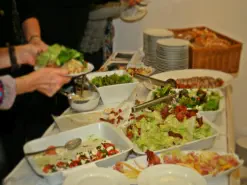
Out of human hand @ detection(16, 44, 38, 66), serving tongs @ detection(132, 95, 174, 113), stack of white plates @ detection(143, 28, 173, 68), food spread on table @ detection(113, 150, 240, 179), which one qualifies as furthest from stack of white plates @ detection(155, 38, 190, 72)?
food spread on table @ detection(113, 150, 240, 179)

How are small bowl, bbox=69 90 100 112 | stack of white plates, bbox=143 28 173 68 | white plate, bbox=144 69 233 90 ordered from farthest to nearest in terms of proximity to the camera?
stack of white plates, bbox=143 28 173 68, white plate, bbox=144 69 233 90, small bowl, bbox=69 90 100 112

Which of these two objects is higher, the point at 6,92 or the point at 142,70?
the point at 6,92

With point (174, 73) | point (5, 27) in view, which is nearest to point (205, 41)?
point (174, 73)

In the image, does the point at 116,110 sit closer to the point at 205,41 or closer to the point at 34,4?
the point at 34,4

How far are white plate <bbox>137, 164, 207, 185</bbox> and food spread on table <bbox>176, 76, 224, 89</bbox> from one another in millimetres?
685

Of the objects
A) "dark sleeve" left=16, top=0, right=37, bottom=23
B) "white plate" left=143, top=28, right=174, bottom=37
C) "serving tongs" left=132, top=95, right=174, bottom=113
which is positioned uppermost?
"dark sleeve" left=16, top=0, right=37, bottom=23

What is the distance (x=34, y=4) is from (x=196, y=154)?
3.44ft

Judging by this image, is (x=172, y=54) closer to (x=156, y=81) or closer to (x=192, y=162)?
(x=156, y=81)

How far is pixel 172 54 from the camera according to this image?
181 centimetres

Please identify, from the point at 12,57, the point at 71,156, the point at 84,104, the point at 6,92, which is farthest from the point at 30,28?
the point at 71,156

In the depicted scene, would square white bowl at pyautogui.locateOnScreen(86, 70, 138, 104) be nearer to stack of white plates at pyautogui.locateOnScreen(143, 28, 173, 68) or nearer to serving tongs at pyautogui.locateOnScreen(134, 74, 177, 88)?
serving tongs at pyautogui.locateOnScreen(134, 74, 177, 88)

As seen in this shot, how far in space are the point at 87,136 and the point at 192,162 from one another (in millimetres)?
365

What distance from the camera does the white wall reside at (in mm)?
2225

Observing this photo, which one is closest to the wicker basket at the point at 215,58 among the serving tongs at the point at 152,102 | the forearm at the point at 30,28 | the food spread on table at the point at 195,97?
the food spread on table at the point at 195,97
